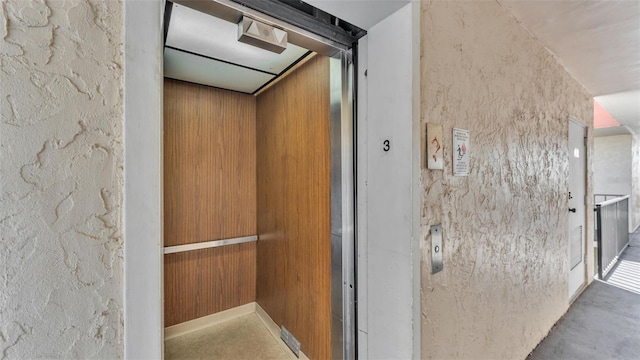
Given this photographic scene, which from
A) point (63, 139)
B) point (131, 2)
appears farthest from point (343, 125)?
point (63, 139)

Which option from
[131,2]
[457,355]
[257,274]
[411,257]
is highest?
[131,2]

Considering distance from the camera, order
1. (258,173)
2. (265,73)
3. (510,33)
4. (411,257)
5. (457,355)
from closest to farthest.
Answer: (411,257)
(457,355)
(510,33)
(265,73)
(258,173)

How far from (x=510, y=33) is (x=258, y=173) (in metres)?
2.18

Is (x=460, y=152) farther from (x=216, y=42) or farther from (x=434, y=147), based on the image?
(x=216, y=42)

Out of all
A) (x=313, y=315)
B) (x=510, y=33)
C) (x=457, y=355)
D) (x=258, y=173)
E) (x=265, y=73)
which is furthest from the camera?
(x=258, y=173)

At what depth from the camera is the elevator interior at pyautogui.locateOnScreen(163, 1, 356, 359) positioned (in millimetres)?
1373

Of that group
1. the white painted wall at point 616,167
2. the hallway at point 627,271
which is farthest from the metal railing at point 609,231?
the white painted wall at point 616,167

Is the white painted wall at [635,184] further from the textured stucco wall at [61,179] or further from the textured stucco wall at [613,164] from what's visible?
the textured stucco wall at [61,179]

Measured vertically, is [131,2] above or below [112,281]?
above

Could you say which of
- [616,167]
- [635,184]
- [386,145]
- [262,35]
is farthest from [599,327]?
[635,184]

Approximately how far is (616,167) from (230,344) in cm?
922

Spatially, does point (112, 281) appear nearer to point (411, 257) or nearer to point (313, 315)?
point (411, 257)

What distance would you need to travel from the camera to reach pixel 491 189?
4.53ft

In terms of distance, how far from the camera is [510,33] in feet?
5.19
